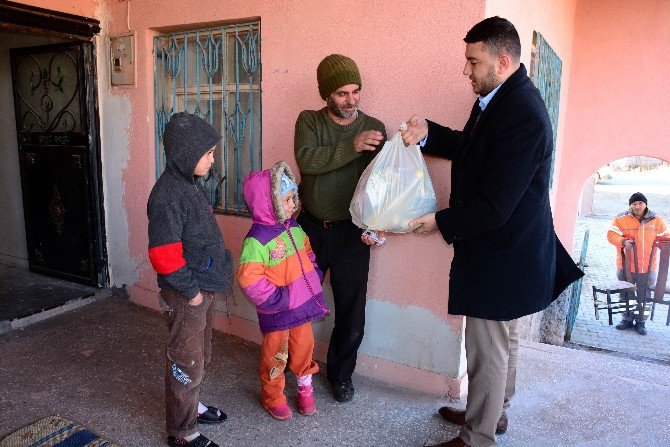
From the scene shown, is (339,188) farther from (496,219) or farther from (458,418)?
(458,418)

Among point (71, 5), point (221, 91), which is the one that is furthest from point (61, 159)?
point (221, 91)

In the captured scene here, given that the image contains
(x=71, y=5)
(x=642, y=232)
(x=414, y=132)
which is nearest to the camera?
(x=414, y=132)

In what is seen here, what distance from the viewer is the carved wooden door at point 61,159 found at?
4.35m

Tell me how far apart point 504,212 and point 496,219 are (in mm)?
45

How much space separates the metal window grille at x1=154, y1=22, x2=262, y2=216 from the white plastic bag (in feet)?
4.49

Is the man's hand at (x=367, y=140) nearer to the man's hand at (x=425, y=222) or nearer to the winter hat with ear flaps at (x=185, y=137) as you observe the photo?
the man's hand at (x=425, y=222)

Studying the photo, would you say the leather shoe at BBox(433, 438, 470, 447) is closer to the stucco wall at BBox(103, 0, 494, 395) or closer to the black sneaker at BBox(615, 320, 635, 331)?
the stucco wall at BBox(103, 0, 494, 395)

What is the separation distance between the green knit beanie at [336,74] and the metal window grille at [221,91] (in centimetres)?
103

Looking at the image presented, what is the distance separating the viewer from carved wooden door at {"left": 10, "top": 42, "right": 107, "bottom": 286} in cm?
435

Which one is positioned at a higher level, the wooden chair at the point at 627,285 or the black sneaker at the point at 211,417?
the black sneaker at the point at 211,417

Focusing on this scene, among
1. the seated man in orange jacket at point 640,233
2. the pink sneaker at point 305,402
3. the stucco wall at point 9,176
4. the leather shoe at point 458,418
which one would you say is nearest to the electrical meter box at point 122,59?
the stucco wall at point 9,176

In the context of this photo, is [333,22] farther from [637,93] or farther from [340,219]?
[637,93]

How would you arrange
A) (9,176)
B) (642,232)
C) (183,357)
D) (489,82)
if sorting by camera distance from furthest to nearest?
(642,232) → (9,176) → (183,357) → (489,82)

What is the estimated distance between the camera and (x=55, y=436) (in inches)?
103
